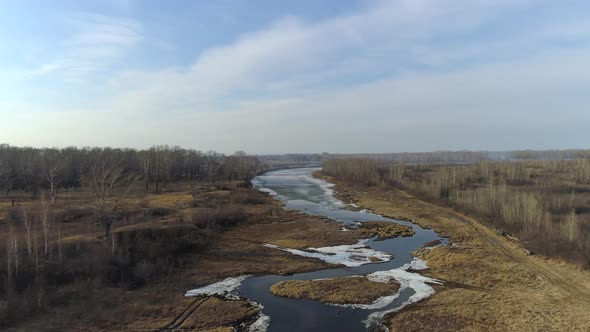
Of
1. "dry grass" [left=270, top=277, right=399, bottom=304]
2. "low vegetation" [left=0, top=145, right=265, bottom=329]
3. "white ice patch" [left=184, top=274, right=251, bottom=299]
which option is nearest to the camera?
"low vegetation" [left=0, top=145, right=265, bottom=329]

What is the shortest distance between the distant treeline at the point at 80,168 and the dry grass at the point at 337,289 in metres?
25.6

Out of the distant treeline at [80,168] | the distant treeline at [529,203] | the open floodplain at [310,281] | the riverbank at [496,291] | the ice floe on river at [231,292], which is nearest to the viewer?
the riverbank at [496,291]


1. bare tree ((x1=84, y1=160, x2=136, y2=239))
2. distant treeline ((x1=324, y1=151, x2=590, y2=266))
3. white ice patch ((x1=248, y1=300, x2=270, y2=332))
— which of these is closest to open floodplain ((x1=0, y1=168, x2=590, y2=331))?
white ice patch ((x1=248, y1=300, x2=270, y2=332))

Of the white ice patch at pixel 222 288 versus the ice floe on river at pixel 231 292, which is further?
the white ice patch at pixel 222 288

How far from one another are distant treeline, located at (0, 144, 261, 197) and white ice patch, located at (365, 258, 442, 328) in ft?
97.4

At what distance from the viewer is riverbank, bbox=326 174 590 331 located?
49.6 ft

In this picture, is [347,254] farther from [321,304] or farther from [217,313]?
[217,313]

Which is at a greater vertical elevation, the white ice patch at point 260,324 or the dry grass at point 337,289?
the dry grass at point 337,289

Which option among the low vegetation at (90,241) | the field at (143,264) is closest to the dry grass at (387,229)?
the field at (143,264)

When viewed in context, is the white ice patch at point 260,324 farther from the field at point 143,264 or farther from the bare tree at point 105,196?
the bare tree at point 105,196

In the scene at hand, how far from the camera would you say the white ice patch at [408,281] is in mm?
16516

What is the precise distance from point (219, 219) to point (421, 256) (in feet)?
64.5

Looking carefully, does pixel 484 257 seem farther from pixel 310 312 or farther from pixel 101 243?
pixel 101 243

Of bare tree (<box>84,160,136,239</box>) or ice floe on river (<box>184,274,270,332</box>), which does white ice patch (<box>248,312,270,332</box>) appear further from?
bare tree (<box>84,160,136,239</box>)
